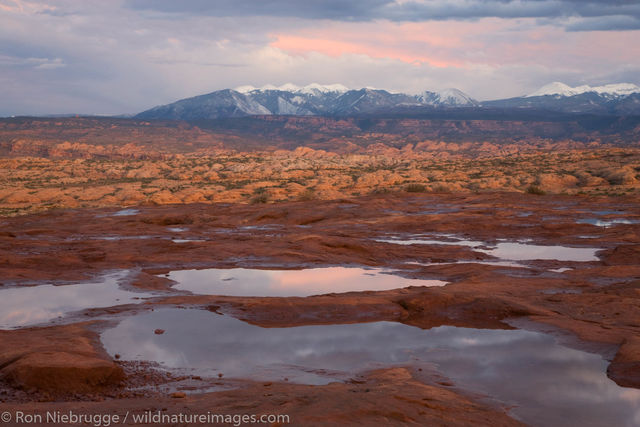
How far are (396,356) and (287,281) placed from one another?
6653 millimetres

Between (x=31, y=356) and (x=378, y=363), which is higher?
(x=31, y=356)

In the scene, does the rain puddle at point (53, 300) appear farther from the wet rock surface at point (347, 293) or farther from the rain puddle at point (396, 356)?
the rain puddle at point (396, 356)

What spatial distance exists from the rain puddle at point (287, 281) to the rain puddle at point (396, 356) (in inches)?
124

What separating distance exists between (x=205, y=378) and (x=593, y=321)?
684 centimetres

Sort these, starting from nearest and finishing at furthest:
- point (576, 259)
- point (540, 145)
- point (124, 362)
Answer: point (124, 362)
point (576, 259)
point (540, 145)

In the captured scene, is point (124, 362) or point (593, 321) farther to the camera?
point (593, 321)

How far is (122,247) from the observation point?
1995 cm

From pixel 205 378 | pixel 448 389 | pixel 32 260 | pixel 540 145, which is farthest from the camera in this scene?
pixel 540 145

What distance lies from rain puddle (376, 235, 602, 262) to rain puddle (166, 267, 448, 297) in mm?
5519

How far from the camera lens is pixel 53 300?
12180 millimetres

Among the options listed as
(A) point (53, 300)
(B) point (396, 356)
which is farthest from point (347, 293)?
A: (A) point (53, 300)

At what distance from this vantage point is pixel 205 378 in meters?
7.34

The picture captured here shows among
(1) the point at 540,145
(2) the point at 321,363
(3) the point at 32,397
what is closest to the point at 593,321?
(2) the point at 321,363

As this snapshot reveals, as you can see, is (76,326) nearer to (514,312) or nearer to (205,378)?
(205,378)
